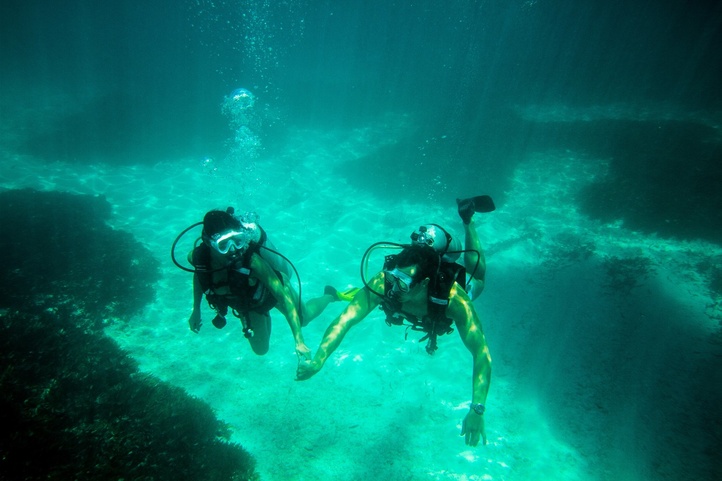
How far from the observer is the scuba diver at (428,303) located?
381 cm

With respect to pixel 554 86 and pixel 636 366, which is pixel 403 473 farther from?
pixel 554 86

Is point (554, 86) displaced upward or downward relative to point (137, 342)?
upward

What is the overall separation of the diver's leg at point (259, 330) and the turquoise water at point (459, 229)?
201cm

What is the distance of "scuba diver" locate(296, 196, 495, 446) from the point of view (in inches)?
150

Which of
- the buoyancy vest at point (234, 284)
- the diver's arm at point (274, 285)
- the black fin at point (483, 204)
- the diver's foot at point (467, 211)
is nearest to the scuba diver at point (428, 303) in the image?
the diver's arm at point (274, 285)

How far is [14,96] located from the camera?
2844 centimetres

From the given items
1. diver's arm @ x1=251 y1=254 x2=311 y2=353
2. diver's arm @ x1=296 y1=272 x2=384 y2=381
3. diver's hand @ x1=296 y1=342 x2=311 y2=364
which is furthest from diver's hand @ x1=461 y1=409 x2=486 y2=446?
diver's arm @ x1=251 y1=254 x2=311 y2=353

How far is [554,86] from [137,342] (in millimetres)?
33507

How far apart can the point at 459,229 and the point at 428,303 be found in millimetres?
11464

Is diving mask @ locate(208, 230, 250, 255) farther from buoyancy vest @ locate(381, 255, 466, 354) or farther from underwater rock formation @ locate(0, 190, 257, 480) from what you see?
underwater rock formation @ locate(0, 190, 257, 480)

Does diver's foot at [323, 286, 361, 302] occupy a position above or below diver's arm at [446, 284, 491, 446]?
below

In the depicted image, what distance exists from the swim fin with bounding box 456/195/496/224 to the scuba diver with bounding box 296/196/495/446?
208 centimetres

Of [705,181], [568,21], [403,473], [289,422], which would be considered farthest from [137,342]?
[568,21]

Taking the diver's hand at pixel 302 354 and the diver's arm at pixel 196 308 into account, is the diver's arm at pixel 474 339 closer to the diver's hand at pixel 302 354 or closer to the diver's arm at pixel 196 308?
the diver's hand at pixel 302 354
